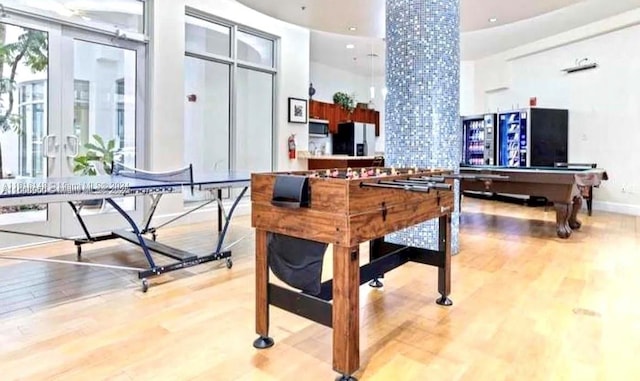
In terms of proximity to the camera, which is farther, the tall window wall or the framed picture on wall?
the framed picture on wall

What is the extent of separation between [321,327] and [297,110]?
5.09 meters

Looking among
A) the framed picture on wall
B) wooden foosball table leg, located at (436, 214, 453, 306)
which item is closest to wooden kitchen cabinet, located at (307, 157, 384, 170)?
the framed picture on wall

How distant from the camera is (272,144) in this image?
22.5 ft

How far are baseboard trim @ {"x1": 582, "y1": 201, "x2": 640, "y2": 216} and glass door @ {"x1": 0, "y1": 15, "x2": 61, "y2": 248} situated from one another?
815cm

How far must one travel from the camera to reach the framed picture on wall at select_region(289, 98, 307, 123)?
6.89 m

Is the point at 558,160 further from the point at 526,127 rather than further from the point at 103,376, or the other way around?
the point at 103,376

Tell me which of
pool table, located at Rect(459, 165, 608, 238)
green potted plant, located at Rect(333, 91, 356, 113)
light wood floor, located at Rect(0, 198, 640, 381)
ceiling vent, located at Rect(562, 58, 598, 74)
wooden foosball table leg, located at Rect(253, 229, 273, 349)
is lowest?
light wood floor, located at Rect(0, 198, 640, 381)

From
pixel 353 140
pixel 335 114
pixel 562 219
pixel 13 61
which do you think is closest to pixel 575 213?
pixel 562 219

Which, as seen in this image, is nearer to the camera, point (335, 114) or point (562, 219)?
point (562, 219)

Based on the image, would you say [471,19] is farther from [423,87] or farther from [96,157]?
[96,157]

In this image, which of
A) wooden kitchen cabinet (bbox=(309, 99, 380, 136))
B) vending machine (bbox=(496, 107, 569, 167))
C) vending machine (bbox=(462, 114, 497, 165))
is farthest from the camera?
wooden kitchen cabinet (bbox=(309, 99, 380, 136))

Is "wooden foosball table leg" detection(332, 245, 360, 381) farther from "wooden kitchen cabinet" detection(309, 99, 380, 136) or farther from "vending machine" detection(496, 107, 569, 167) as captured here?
"wooden kitchen cabinet" detection(309, 99, 380, 136)

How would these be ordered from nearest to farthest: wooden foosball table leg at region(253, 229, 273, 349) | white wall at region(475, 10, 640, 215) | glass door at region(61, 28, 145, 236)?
wooden foosball table leg at region(253, 229, 273, 349), glass door at region(61, 28, 145, 236), white wall at region(475, 10, 640, 215)

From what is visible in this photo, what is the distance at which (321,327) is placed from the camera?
2420 mm
